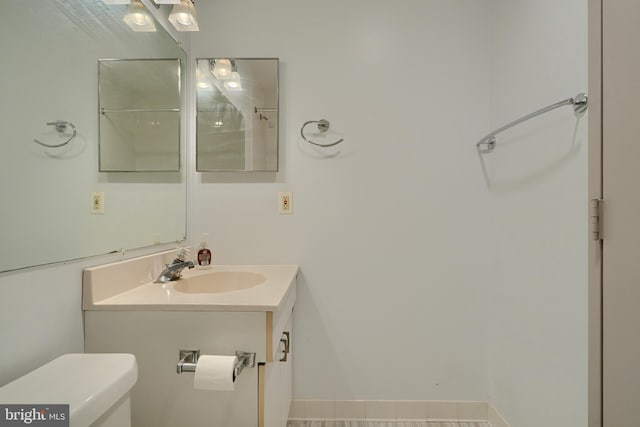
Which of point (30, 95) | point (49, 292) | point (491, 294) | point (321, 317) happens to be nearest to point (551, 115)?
point (491, 294)

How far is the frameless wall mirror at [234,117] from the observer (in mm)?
1560

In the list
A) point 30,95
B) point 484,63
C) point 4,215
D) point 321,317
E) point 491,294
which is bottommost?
point 321,317

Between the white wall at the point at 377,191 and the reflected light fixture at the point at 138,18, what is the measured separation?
0.33m

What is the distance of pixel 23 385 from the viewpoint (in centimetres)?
61

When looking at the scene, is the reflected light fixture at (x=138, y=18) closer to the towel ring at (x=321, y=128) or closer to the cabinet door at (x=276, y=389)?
the towel ring at (x=321, y=128)

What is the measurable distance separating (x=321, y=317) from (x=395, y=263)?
0.52 m

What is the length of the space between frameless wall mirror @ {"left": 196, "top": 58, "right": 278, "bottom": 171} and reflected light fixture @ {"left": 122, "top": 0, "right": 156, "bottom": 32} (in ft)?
0.97

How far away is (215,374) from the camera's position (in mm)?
800

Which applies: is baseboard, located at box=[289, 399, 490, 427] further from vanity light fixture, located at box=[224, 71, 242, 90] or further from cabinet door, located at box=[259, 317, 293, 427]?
vanity light fixture, located at box=[224, 71, 242, 90]

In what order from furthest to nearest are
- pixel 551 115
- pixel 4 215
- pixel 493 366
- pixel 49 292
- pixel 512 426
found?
pixel 493 366 → pixel 512 426 → pixel 551 115 → pixel 49 292 → pixel 4 215

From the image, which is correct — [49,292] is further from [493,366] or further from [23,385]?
[493,366]

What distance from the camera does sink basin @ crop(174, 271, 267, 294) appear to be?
1.35 meters
